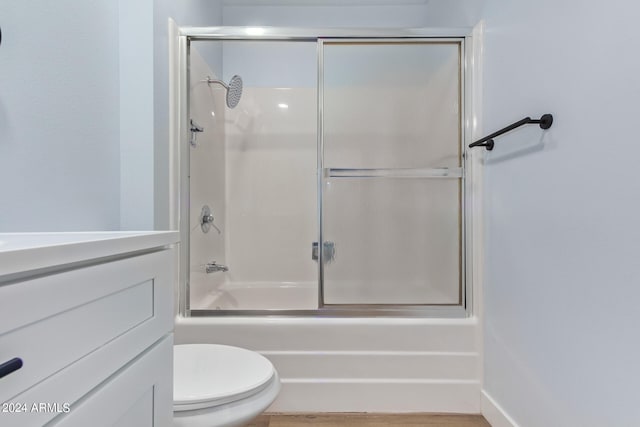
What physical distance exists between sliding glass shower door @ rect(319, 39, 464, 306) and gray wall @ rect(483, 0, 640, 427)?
314mm

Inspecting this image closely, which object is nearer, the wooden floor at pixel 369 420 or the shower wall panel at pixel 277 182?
the wooden floor at pixel 369 420

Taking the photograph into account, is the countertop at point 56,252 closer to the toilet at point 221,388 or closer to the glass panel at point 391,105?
the toilet at point 221,388

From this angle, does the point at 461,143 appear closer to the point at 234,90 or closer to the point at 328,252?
the point at 328,252

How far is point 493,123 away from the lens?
1583 mm

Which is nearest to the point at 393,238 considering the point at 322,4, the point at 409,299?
the point at 409,299

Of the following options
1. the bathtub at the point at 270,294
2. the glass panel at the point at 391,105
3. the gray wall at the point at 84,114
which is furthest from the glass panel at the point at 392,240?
the gray wall at the point at 84,114

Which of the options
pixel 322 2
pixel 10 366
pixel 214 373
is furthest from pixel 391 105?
pixel 10 366

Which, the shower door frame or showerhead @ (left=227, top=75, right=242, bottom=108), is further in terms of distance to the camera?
showerhead @ (left=227, top=75, right=242, bottom=108)

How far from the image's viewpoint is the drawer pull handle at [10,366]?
1.17 ft

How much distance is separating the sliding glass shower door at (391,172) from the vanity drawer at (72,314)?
130 cm

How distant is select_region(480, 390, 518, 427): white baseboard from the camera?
4.70 feet

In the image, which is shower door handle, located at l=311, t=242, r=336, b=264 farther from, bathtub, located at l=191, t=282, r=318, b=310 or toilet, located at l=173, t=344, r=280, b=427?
toilet, located at l=173, t=344, r=280, b=427

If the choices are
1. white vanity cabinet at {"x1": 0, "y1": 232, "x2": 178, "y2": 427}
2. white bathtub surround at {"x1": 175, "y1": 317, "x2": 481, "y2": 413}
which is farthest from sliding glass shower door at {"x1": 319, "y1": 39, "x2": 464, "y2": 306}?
white vanity cabinet at {"x1": 0, "y1": 232, "x2": 178, "y2": 427}

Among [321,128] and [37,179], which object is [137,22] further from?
[321,128]
